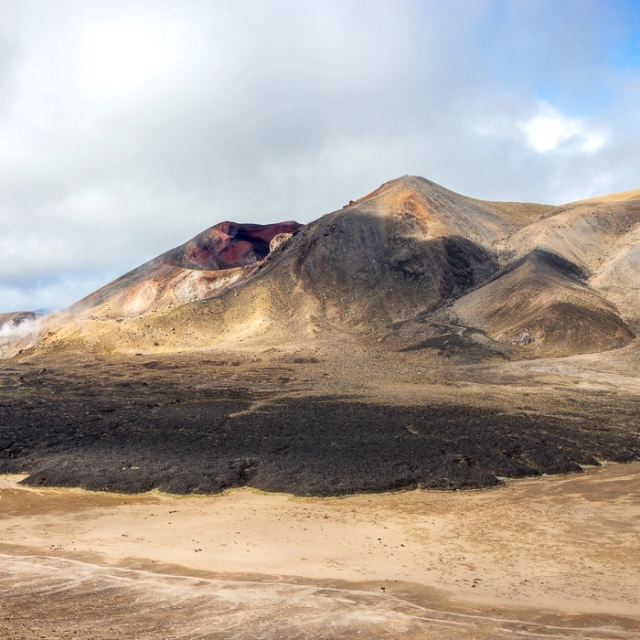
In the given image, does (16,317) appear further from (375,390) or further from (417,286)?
(375,390)

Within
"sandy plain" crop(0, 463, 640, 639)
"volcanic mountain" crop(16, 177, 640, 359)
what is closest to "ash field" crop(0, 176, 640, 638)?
"sandy plain" crop(0, 463, 640, 639)

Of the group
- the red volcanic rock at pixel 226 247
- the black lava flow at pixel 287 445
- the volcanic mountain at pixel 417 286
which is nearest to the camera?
the black lava flow at pixel 287 445

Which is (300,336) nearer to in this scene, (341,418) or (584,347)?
(584,347)

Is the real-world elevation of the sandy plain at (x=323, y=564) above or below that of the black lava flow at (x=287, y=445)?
below

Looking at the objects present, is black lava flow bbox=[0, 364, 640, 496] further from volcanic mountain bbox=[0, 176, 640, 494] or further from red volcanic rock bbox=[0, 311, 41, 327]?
red volcanic rock bbox=[0, 311, 41, 327]

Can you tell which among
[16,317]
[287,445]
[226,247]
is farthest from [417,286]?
[16,317]

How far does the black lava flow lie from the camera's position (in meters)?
18.7

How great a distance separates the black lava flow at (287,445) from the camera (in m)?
18.7

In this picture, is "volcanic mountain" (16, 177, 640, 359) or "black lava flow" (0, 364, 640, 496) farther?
"volcanic mountain" (16, 177, 640, 359)

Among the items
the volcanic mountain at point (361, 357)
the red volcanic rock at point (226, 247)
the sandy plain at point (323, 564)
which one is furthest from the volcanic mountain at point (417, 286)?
the sandy plain at point (323, 564)

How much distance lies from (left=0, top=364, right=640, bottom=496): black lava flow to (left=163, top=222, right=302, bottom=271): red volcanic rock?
61854mm

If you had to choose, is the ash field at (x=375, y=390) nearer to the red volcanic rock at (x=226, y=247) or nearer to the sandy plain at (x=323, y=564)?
the sandy plain at (x=323, y=564)

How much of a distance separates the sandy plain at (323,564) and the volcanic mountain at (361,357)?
206 centimetres

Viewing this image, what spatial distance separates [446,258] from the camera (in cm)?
6706
